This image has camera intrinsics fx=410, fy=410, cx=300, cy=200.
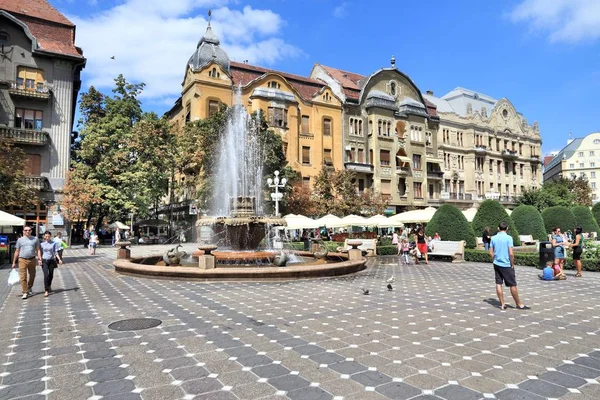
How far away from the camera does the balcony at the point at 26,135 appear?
104ft

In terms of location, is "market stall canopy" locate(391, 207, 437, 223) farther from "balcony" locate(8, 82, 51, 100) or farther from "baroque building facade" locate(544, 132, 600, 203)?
"baroque building facade" locate(544, 132, 600, 203)

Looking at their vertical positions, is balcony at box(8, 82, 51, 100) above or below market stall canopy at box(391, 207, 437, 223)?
above

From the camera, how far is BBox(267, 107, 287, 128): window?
135 feet

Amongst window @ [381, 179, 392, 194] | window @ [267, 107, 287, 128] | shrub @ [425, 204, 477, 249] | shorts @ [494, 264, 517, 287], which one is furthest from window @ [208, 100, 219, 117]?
shorts @ [494, 264, 517, 287]

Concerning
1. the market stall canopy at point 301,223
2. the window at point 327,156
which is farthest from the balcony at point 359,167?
the market stall canopy at point 301,223

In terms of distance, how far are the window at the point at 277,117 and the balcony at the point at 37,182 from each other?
66.0ft

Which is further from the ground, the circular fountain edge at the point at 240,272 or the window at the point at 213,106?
the window at the point at 213,106

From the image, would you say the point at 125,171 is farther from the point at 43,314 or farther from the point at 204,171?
the point at 43,314

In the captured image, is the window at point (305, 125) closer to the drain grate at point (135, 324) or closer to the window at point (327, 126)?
the window at point (327, 126)

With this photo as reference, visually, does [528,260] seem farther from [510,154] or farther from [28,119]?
[510,154]

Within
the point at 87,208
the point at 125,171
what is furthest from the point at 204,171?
the point at 87,208

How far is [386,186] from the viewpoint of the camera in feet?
159

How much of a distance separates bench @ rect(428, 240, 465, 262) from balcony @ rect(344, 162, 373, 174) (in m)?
24.7

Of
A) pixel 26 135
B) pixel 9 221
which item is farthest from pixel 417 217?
pixel 26 135
